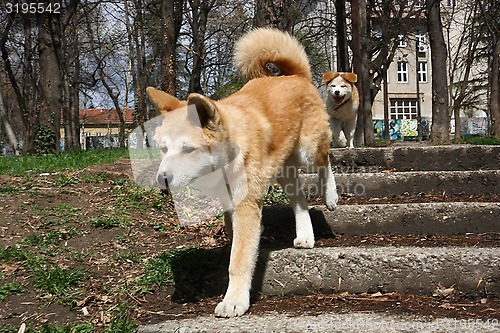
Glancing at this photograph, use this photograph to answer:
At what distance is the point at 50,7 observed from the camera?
11.7 meters

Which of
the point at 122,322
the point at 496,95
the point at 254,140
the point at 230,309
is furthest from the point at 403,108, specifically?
the point at 122,322

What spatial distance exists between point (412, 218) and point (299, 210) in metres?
0.97

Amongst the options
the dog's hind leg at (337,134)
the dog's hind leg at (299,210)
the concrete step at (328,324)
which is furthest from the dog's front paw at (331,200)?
the dog's hind leg at (337,134)

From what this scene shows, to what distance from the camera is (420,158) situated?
551 cm

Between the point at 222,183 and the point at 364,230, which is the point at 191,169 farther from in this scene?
the point at 364,230

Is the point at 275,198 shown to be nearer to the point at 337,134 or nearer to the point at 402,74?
the point at 337,134

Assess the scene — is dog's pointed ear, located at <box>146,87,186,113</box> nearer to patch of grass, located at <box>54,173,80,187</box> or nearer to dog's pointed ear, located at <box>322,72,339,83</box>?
patch of grass, located at <box>54,173,80,187</box>

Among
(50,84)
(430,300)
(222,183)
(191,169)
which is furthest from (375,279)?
(50,84)

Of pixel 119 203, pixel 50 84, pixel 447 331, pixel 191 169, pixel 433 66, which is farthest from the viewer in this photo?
pixel 50 84

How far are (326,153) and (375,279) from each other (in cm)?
133

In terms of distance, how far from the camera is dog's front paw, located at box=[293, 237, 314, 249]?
358 cm

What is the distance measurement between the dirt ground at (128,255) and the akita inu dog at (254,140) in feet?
1.02

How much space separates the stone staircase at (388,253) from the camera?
2719mm

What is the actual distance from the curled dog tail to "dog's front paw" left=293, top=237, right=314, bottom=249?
1.56 meters
